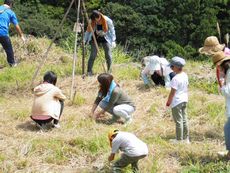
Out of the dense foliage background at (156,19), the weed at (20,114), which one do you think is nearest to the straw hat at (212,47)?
the weed at (20,114)

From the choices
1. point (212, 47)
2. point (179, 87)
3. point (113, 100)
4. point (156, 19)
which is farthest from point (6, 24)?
point (156, 19)

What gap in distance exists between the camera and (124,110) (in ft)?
21.8

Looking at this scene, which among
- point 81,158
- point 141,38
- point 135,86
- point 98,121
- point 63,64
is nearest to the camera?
point 81,158

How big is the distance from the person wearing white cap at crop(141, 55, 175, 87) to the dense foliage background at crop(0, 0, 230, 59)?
28.4 feet

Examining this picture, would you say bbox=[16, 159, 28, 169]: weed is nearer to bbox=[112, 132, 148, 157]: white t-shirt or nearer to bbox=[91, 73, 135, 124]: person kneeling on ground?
bbox=[112, 132, 148, 157]: white t-shirt

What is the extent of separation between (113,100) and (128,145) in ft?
6.04

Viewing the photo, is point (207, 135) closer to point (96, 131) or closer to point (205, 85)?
point (96, 131)

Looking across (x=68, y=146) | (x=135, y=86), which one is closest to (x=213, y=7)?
(x=135, y=86)

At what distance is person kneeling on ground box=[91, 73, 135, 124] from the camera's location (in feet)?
21.5

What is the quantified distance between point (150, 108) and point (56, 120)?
1.62m

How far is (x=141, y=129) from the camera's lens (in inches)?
258

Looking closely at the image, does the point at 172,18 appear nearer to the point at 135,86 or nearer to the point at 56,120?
the point at 135,86

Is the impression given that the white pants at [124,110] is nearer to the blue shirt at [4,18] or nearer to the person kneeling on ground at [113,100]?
the person kneeling on ground at [113,100]

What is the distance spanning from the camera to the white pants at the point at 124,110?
21.7 feet
